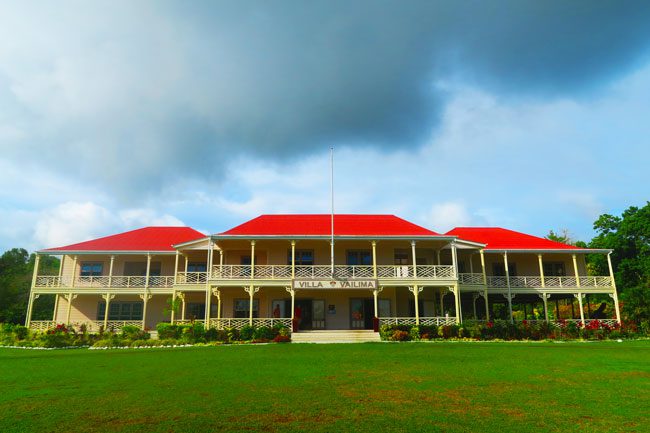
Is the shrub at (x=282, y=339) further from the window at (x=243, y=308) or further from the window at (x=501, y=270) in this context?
the window at (x=501, y=270)

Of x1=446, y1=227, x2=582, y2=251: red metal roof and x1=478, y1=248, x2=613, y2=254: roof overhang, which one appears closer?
x1=478, y1=248, x2=613, y2=254: roof overhang

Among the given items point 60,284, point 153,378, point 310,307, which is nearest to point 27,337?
point 60,284

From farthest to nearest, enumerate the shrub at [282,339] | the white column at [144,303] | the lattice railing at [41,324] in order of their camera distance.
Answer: the white column at [144,303]
the lattice railing at [41,324]
the shrub at [282,339]

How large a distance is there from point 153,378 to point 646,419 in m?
10.0

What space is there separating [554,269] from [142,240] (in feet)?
94.8

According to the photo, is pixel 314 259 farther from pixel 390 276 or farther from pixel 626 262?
pixel 626 262

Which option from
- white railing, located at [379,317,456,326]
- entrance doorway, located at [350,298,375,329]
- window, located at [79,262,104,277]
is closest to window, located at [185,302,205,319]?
window, located at [79,262,104,277]

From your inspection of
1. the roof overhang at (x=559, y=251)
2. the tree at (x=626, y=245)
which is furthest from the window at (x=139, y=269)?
the tree at (x=626, y=245)

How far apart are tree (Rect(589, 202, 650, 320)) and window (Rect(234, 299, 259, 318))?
25.6m

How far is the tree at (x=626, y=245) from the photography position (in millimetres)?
31828

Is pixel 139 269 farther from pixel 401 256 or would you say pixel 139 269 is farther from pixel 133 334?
pixel 401 256

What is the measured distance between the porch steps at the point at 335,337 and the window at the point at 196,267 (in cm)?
896

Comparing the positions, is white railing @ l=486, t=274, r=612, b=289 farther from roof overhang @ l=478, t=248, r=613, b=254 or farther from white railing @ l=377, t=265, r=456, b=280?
white railing @ l=377, t=265, r=456, b=280

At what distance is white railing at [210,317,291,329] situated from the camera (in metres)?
23.6
